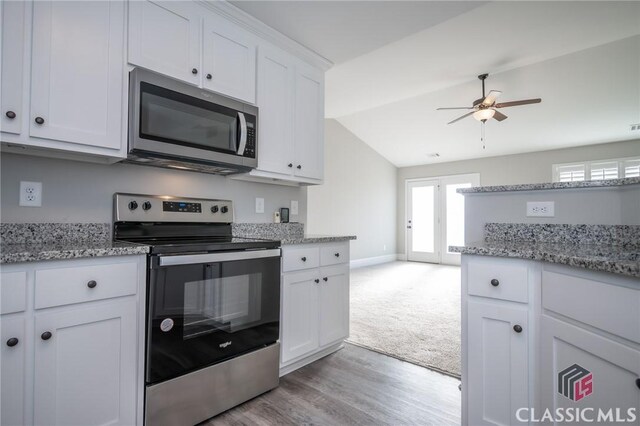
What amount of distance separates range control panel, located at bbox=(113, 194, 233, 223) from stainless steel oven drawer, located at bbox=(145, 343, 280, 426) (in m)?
0.91

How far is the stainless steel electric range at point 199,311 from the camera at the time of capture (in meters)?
1.46

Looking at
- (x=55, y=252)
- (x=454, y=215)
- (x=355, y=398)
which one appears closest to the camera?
(x=55, y=252)

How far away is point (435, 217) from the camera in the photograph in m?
7.48

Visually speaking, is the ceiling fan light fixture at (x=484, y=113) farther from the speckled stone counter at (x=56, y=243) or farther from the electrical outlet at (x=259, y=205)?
the speckled stone counter at (x=56, y=243)

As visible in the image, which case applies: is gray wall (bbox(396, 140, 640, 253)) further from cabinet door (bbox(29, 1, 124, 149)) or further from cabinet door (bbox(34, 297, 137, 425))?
cabinet door (bbox(34, 297, 137, 425))

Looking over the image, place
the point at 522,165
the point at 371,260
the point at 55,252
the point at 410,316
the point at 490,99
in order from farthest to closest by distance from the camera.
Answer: the point at 371,260, the point at 522,165, the point at 490,99, the point at 410,316, the point at 55,252

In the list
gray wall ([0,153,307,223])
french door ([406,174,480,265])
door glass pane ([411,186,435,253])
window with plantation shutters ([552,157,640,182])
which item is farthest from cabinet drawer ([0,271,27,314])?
door glass pane ([411,186,435,253])

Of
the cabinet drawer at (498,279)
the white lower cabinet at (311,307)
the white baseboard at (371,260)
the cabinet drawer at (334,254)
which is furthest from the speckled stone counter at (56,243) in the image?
Result: the white baseboard at (371,260)

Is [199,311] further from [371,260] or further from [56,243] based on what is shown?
[371,260]

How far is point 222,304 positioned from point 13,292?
2.71ft

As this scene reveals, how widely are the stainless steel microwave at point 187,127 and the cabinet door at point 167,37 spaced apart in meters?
0.07

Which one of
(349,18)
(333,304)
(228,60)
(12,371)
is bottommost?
(333,304)

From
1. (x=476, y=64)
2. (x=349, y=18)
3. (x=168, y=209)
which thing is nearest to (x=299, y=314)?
(x=168, y=209)

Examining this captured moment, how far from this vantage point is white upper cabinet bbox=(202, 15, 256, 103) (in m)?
1.94
